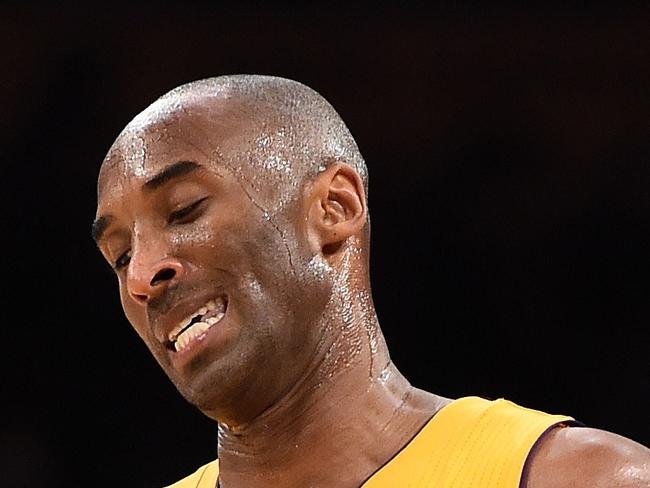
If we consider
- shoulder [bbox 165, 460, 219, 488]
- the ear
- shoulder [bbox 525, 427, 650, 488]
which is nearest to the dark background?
shoulder [bbox 165, 460, 219, 488]

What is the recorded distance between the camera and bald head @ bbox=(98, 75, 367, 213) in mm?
1733

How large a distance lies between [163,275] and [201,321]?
0.07 meters

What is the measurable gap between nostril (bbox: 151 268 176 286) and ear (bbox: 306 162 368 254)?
182 mm

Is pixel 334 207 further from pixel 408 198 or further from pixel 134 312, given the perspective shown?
pixel 408 198

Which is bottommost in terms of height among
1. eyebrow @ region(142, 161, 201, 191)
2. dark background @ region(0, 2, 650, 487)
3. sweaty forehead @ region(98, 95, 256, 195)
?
dark background @ region(0, 2, 650, 487)

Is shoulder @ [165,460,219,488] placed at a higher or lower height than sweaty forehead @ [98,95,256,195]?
lower

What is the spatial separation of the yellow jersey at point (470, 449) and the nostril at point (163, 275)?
0.35 metres

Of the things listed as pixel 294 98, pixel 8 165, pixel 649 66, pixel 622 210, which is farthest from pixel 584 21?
pixel 294 98

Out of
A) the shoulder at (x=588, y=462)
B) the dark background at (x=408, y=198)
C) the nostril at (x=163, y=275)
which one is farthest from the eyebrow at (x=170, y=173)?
the dark background at (x=408, y=198)

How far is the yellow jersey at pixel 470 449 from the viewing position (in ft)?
5.36

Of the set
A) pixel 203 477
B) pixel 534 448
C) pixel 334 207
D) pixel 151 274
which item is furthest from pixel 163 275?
pixel 534 448

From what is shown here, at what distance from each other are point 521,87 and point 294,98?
64.9 inches

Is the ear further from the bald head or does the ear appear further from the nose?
the nose

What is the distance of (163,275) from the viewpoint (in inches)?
66.4
